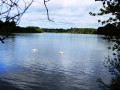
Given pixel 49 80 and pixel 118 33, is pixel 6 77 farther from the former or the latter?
pixel 118 33

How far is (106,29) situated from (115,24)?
0.55m

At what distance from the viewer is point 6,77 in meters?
16.2

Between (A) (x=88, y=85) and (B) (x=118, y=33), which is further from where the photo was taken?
(A) (x=88, y=85)

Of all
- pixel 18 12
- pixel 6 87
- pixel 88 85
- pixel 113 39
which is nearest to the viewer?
pixel 18 12

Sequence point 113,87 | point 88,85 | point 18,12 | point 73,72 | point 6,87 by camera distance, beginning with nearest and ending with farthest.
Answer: point 18,12, point 113,87, point 6,87, point 88,85, point 73,72

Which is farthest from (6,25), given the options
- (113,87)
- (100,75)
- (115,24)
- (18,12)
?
(100,75)

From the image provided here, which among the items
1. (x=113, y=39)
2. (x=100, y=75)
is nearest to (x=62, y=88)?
(x=100, y=75)

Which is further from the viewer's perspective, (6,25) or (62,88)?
(62,88)

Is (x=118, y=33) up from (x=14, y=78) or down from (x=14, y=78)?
up

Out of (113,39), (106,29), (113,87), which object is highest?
(106,29)

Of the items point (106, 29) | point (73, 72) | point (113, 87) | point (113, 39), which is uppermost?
point (106, 29)

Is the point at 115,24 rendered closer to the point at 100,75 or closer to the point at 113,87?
the point at 113,87

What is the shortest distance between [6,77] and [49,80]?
4411mm

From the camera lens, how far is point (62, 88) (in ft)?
45.2
